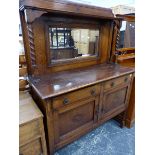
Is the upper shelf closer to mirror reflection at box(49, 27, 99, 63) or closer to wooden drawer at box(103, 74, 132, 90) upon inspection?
mirror reflection at box(49, 27, 99, 63)

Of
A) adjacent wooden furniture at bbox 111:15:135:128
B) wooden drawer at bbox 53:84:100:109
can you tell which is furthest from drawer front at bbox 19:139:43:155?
adjacent wooden furniture at bbox 111:15:135:128

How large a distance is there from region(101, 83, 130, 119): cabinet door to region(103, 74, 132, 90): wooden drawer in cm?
4

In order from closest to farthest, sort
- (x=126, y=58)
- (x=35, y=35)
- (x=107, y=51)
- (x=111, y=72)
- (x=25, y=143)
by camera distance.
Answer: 1. (x=25, y=143)
2. (x=35, y=35)
3. (x=111, y=72)
4. (x=107, y=51)
5. (x=126, y=58)

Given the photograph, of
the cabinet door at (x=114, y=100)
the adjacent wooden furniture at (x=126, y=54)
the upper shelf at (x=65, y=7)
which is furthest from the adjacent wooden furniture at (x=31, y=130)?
the adjacent wooden furniture at (x=126, y=54)

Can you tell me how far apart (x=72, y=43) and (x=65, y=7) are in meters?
0.37

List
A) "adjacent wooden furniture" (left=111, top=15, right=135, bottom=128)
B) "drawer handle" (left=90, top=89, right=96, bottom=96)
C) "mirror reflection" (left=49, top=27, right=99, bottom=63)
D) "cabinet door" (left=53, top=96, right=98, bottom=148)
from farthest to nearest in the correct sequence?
"adjacent wooden furniture" (left=111, top=15, right=135, bottom=128)
"mirror reflection" (left=49, top=27, right=99, bottom=63)
"drawer handle" (left=90, top=89, right=96, bottom=96)
"cabinet door" (left=53, top=96, right=98, bottom=148)

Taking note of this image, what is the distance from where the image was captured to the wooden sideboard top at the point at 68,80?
3.30 ft

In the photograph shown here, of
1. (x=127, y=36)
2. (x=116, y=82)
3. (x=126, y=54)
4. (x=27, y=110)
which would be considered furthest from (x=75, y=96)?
(x=127, y=36)

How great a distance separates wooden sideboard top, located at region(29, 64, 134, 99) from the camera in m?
1.01

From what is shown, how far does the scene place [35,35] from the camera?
1187mm
